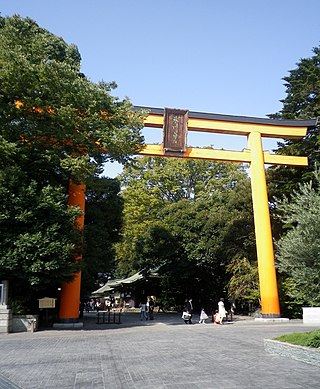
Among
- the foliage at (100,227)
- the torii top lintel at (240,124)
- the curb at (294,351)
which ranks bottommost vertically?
the curb at (294,351)

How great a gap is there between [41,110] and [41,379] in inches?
494

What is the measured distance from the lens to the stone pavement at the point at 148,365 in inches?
281

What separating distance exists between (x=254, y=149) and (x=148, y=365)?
57.7 feet

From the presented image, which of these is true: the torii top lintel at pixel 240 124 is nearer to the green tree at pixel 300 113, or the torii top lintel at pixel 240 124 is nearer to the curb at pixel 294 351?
the green tree at pixel 300 113

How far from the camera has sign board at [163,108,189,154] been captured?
2297cm

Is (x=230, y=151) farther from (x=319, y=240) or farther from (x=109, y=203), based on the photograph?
(x=319, y=240)

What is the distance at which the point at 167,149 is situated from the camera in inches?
902

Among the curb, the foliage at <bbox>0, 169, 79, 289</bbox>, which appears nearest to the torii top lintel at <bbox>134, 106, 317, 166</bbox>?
the foliage at <bbox>0, 169, 79, 289</bbox>

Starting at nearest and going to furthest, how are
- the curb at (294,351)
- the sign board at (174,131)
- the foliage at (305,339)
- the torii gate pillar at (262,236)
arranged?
the curb at (294,351) < the foliage at (305,339) < the torii gate pillar at (262,236) < the sign board at (174,131)

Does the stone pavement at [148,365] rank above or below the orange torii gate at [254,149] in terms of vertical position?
below

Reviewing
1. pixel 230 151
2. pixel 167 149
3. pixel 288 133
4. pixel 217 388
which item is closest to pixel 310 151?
pixel 288 133

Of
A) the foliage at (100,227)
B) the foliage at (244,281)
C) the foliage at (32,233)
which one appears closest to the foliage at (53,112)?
the foliage at (32,233)

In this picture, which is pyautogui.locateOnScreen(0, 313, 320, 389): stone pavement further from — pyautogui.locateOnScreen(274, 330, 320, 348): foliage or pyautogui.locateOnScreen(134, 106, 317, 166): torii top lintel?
pyautogui.locateOnScreen(134, 106, 317, 166): torii top lintel

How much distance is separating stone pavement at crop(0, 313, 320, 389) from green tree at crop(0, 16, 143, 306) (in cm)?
379
